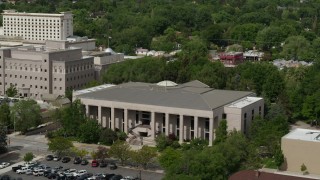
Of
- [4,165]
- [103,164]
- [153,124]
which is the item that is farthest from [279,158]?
[4,165]

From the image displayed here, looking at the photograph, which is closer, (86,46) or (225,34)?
(86,46)

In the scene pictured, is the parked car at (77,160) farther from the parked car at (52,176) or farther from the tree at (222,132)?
the tree at (222,132)

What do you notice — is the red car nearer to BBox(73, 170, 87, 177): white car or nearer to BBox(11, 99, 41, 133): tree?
BBox(73, 170, 87, 177): white car

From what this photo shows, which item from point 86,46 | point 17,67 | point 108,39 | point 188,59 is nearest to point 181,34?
point 108,39

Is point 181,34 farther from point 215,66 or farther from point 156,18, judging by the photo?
point 215,66

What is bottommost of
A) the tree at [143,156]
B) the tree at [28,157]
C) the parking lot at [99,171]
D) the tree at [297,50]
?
the parking lot at [99,171]

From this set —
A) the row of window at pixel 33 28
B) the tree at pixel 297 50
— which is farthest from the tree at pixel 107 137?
the row of window at pixel 33 28

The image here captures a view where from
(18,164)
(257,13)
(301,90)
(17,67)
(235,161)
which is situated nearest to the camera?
(235,161)
